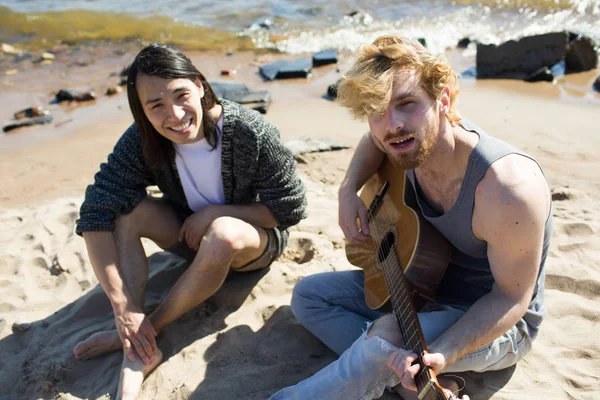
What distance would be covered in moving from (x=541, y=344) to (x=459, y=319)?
787mm

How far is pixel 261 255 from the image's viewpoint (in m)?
3.11

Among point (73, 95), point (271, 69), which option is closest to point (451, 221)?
point (271, 69)

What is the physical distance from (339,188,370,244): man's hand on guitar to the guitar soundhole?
0.16 m

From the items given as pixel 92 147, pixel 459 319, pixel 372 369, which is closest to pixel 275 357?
pixel 372 369

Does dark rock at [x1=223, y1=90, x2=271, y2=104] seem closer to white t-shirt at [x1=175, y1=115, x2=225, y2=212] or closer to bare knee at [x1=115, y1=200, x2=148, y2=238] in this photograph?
white t-shirt at [x1=175, y1=115, x2=225, y2=212]

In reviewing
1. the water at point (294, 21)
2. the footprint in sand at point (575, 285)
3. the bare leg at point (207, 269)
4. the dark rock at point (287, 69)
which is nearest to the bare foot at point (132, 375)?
the bare leg at point (207, 269)

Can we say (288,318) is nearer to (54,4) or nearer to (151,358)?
(151,358)

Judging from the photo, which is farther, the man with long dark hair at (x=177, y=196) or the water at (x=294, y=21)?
the water at (x=294, y=21)

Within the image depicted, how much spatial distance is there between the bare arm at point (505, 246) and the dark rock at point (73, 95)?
584cm

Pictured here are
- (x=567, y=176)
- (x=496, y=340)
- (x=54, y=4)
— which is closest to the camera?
(x=496, y=340)

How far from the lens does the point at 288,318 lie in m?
3.00

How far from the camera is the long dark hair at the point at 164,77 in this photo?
2.70m

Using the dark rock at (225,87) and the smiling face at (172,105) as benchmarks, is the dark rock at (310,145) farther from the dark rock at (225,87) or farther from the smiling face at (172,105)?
the smiling face at (172,105)

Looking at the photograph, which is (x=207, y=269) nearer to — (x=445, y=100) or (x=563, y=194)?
(x=445, y=100)
